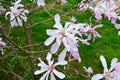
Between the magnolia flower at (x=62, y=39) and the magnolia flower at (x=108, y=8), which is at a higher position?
the magnolia flower at (x=108, y=8)

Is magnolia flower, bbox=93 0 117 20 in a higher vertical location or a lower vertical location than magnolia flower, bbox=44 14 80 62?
higher

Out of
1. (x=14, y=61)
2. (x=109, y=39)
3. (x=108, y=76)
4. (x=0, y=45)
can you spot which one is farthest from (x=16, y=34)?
(x=108, y=76)

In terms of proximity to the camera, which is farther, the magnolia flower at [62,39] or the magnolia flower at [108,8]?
the magnolia flower at [108,8]

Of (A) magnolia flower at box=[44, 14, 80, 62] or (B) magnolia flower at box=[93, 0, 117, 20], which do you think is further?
(B) magnolia flower at box=[93, 0, 117, 20]

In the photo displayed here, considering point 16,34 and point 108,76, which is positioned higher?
point 16,34

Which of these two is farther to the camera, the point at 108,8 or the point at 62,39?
the point at 108,8

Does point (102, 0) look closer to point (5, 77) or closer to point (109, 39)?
point (5, 77)

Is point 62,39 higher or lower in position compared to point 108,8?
lower

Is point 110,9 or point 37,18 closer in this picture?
point 110,9

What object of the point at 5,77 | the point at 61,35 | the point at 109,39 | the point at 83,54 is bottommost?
the point at 5,77

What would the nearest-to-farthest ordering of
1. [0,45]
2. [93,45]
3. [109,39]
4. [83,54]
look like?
1. [0,45]
2. [83,54]
3. [93,45]
4. [109,39]

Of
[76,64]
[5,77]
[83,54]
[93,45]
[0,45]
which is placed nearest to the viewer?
[0,45]
